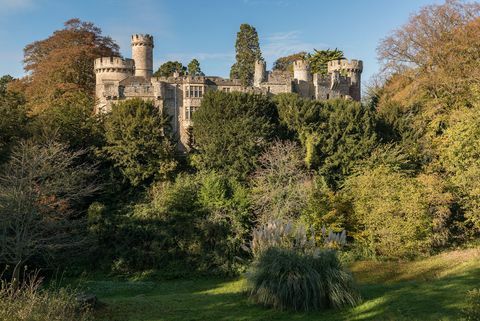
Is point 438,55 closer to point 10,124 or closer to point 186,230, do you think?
point 186,230

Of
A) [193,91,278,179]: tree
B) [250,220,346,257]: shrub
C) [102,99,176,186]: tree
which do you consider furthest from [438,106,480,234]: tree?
[102,99,176,186]: tree

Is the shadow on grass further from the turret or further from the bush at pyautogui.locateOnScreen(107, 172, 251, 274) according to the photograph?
the turret

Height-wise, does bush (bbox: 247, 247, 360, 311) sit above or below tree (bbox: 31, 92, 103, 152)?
below

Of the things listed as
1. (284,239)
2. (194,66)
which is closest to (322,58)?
(194,66)

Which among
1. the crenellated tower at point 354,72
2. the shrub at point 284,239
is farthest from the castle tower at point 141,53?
the shrub at point 284,239

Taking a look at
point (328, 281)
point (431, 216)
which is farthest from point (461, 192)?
point (328, 281)

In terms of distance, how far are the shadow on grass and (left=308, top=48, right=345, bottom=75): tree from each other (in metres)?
41.6

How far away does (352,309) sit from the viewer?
42.5 ft

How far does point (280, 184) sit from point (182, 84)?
1262 cm

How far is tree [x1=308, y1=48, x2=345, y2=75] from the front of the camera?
54.8 metres

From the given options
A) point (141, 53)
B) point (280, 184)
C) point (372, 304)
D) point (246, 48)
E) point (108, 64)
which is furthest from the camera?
point (246, 48)

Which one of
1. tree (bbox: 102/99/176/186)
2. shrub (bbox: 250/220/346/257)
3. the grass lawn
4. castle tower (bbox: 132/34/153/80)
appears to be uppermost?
castle tower (bbox: 132/34/153/80)

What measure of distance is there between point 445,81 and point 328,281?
18710 mm

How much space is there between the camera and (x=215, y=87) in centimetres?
3425
